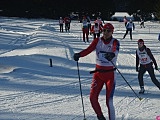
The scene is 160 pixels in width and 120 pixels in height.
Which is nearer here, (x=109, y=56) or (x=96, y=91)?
(x=109, y=56)

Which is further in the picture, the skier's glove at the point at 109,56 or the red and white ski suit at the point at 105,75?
the red and white ski suit at the point at 105,75

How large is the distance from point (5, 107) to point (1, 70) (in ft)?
16.6

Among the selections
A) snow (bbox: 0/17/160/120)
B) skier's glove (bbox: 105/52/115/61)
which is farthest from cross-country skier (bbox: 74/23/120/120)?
snow (bbox: 0/17/160/120)

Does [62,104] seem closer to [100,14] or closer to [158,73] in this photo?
[158,73]

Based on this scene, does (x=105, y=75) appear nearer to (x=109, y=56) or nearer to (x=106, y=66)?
(x=106, y=66)

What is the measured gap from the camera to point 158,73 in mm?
12664

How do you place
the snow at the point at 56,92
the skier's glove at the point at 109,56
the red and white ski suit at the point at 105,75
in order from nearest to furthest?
the skier's glove at the point at 109,56, the red and white ski suit at the point at 105,75, the snow at the point at 56,92

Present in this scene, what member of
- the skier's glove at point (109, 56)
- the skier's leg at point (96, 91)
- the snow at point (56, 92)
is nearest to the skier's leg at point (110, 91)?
the skier's leg at point (96, 91)

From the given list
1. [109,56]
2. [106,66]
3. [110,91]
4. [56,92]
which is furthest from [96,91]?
[56,92]

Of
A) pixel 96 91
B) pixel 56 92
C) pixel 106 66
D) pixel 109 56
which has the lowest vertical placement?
pixel 56 92

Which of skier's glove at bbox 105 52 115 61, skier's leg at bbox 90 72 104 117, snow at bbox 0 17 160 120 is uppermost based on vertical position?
skier's glove at bbox 105 52 115 61

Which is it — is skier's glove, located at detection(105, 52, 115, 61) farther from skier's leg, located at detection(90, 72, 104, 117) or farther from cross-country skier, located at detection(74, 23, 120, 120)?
skier's leg, located at detection(90, 72, 104, 117)

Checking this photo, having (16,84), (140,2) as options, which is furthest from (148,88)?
(140,2)

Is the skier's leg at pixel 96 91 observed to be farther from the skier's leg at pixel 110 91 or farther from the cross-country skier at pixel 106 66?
the skier's leg at pixel 110 91
